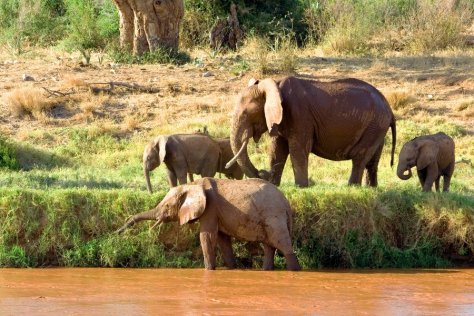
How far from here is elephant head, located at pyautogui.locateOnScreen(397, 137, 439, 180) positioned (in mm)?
14961

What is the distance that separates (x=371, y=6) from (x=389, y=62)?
4.56 m

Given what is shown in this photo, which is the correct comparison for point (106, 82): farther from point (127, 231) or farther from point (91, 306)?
point (91, 306)

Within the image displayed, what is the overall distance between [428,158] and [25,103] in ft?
24.6

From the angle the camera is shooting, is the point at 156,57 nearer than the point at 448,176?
No

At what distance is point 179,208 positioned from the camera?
1206 cm

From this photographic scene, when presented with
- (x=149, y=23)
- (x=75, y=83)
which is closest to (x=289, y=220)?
(x=75, y=83)

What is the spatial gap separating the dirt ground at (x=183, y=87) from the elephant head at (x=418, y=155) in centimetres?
390

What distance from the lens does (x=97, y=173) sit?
16750 mm

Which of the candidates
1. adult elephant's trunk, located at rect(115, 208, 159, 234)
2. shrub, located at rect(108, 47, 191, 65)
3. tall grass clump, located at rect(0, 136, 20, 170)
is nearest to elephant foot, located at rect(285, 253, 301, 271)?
adult elephant's trunk, located at rect(115, 208, 159, 234)

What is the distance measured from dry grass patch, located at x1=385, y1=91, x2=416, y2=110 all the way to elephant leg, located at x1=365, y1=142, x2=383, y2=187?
5161 mm

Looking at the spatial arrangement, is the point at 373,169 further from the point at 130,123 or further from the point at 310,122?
the point at 130,123

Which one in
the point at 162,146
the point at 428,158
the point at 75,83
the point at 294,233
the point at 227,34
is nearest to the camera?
the point at 294,233

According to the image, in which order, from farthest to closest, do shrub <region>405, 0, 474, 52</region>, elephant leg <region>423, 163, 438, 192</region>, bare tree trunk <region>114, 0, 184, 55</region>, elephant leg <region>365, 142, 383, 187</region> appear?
shrub <region>405, 0, 474, 52</region> → bare tree trunk <region>114, 0, 184, 55</region> → elephant leg <region>423, 163, 438, 192</region> → elephant leg <region>365, 142, 383, 187</region>

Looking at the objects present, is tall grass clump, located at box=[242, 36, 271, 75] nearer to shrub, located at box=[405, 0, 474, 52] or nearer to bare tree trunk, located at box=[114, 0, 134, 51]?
bare tree trunk, located at box=[114, 0, 134, 51]
